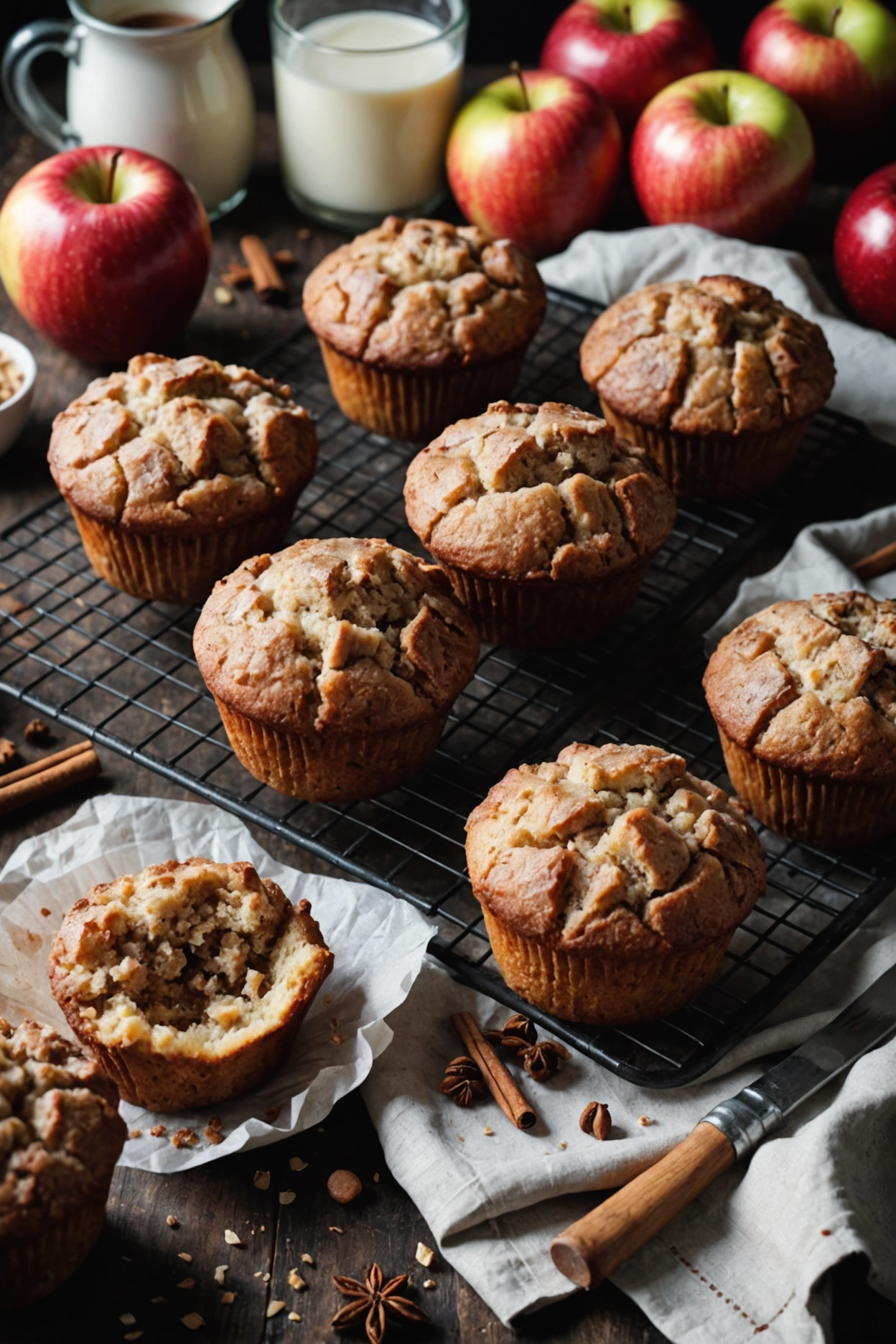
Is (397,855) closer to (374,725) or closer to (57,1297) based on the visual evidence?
(374,725)

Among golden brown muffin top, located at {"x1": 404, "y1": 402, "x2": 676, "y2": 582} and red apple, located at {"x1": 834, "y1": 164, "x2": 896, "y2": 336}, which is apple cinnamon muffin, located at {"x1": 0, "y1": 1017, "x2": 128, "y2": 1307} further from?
red apple, located at {"x1": 834, "y1": 164, "x2": 896, "y2": 336}

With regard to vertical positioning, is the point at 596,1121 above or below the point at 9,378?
below

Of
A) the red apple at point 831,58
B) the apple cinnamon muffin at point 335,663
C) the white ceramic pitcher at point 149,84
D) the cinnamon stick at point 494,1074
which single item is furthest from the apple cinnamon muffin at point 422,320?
the cinnamon stick at point 494,1074

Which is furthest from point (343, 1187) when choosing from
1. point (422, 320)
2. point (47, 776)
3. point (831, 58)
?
point (831, 58)

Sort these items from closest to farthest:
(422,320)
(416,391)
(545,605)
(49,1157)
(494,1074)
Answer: (49,1157) < (494,1074) < (545,605) < (422,320) < (416,391)

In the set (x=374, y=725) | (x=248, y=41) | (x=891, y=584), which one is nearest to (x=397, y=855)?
(x=374, y=725)

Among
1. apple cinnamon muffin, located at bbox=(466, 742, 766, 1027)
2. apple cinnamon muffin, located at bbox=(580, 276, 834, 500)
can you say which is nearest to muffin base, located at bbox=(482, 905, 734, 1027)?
apple cinnamon muffin, located at bbox=(466, 742, 766, 1027)

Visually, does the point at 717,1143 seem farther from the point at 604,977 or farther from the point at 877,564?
the point at 877,564
